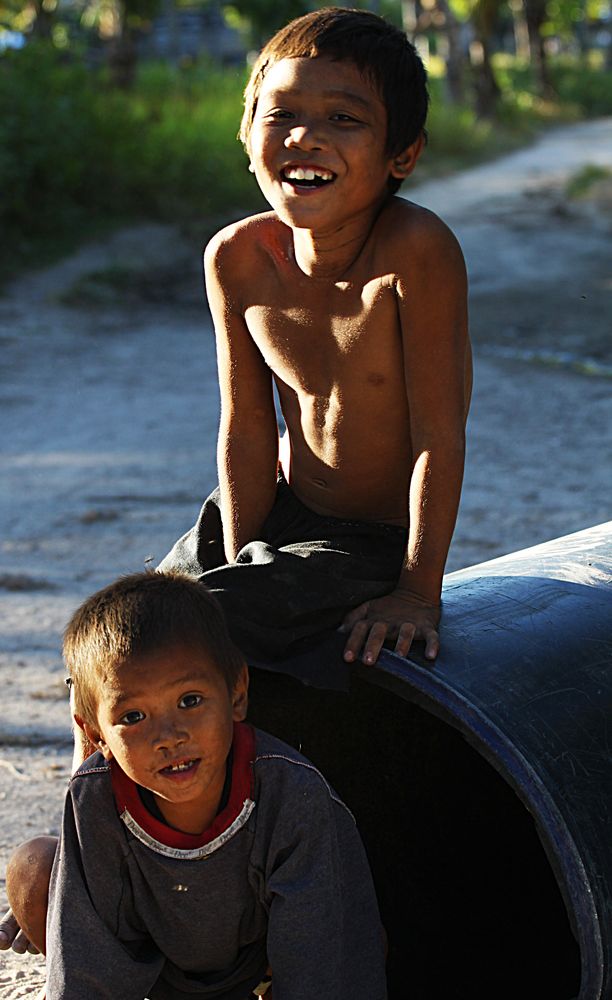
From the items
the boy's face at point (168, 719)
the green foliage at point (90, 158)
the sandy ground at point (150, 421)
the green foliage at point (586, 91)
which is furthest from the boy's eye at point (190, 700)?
the green foliage at point (586, 91)

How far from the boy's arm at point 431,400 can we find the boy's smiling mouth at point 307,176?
193mm

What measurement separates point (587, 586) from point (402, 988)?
3.26ft

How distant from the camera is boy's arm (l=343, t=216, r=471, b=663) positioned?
8.07ft

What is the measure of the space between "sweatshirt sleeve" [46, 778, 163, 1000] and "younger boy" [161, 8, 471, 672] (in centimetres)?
42

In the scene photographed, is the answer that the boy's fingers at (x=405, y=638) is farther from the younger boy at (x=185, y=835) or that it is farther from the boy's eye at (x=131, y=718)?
the boy's eye at (x=131, y=718)

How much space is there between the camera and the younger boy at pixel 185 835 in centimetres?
210

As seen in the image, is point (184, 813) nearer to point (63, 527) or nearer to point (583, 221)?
point (63, 527)

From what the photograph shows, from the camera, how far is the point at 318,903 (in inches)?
84.6

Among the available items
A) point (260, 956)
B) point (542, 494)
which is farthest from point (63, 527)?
point (260, 956)

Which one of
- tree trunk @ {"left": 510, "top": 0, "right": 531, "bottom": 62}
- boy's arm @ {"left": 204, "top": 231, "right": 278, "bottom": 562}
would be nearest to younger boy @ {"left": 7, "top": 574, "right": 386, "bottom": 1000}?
boy's arm @ {"left": 204, "top": 231, "right": 278, "bottom": 562}

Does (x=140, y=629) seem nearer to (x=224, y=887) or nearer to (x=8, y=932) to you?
(x=224, y=887)

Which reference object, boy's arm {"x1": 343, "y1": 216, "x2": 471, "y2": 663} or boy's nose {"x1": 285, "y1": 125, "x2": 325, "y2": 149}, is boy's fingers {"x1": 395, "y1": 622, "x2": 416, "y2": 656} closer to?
boy's arm {"x1": 343, "y1": 216, "x2": 471, "y2": 663}

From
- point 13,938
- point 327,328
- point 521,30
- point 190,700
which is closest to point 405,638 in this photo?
point 190,700

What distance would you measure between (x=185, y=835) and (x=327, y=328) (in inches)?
38.4
